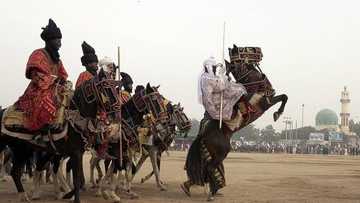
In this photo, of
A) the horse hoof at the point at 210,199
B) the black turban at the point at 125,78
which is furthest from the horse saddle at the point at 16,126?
the black turban at the point at 125,78

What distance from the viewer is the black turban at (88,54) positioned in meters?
13.7

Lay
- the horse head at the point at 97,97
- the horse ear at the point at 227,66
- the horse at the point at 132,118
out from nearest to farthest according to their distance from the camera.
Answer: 1. the horse head at the point at 97,97
2. the horse at the point at 132,118
3. the horse ear at the point at 227,66

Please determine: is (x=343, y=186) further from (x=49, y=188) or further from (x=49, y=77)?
(x=49, y=77)

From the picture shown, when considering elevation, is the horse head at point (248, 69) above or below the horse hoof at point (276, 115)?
above

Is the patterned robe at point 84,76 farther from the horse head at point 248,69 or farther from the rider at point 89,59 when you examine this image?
the horse head at point 248,69

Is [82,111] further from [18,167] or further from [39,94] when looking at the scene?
[18,167]

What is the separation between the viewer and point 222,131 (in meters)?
13.9

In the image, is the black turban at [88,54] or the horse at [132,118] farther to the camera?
the black turban at [88,54]

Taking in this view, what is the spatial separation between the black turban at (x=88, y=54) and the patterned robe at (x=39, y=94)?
5.61 feet

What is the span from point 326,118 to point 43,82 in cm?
11718

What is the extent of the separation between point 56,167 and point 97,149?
1.47 metres

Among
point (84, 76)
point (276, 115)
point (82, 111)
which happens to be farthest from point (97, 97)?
point (276, 115)

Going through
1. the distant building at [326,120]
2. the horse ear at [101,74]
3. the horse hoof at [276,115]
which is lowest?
the horse hoof at [276,115]

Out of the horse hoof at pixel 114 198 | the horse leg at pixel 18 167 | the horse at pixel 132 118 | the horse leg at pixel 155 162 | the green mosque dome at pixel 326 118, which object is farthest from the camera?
the green mosque dome at pixel 326 118
